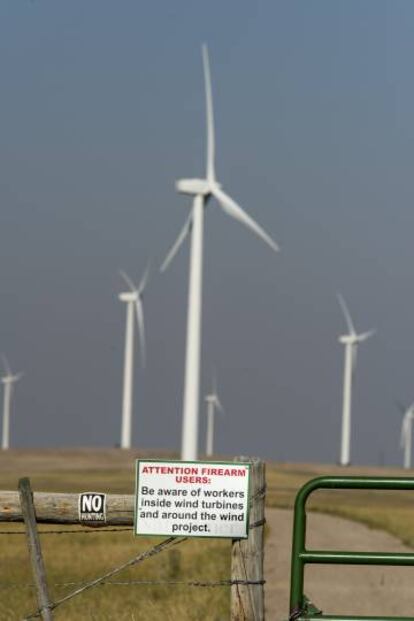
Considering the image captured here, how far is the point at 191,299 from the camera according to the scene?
69375 mm

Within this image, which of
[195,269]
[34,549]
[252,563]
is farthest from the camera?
[195,269]

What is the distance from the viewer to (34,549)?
1407 centimetres

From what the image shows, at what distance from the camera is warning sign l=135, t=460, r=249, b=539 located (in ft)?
44.3

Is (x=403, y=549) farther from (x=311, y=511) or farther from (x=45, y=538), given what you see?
(x=311, y=511)

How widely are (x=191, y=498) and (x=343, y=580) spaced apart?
14.2 metres

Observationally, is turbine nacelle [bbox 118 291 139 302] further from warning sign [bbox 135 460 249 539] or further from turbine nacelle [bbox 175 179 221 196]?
warning sign [bbox 135 460 249 539]

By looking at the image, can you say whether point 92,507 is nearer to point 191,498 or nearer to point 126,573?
point 191,498

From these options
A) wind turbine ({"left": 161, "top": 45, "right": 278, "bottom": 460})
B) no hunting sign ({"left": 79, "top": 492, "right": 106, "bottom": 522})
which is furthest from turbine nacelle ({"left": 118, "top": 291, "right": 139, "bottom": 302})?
no hunting sign ({"left": 79, "top": 492, "right": 106, "bottom": 522})

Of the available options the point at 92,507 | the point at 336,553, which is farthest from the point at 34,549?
the point at 336,553

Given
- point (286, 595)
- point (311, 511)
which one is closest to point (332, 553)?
point (286, 595)

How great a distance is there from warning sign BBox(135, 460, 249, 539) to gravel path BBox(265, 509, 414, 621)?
6740mm

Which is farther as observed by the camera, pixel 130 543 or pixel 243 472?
Answer: pixel 130 543

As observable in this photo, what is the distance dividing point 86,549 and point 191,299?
114ft

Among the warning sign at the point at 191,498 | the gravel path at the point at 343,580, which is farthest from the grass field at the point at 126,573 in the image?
the warning sign at the point at 191,498
